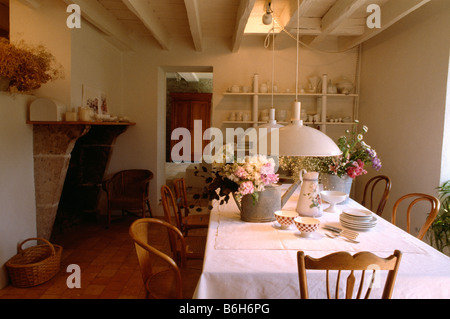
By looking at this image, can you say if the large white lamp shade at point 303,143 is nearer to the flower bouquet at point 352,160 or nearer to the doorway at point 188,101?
the flower bouquet at point 352,160

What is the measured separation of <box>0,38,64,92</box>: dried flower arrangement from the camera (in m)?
2.43

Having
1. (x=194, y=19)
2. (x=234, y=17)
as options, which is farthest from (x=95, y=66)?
(x=234, y=17)

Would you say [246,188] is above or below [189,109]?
below

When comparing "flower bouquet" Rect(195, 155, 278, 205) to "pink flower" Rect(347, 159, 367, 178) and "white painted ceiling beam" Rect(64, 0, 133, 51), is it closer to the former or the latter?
"pink flower" Rect(347, 159, 367, 178)

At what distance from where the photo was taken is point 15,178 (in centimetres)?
273

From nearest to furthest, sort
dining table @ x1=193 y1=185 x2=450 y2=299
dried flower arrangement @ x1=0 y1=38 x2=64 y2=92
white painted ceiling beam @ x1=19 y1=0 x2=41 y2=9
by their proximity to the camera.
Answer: dining table @ x1=193 y1=185 x2=450 y2=299
dried flower arrangement @ x1=0 y1=38 x2=64 y2=92
white painted ceiling beam @ x1=19 y1=0 x2=41 y2=9

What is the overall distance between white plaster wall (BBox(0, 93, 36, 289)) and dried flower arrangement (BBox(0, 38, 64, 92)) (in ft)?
0.58

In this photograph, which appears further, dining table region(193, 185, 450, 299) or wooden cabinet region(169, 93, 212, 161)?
wooden cabinet region(169, 93, 212, 161)

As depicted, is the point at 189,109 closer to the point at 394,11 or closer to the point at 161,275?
the point at 394,11

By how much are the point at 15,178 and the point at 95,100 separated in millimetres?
1370

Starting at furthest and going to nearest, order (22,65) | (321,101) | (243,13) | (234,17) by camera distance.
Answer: (321,101)
(234,17)
(243,13)
(22,65)

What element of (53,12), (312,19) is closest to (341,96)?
(312,19)

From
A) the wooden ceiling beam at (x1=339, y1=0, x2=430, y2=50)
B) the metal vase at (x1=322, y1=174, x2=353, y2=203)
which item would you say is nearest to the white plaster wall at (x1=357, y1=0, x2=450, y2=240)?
the wooden ceiling beam at (x1=339, y1=0, x2=430, y2=50)

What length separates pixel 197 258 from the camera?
84.6 inches
